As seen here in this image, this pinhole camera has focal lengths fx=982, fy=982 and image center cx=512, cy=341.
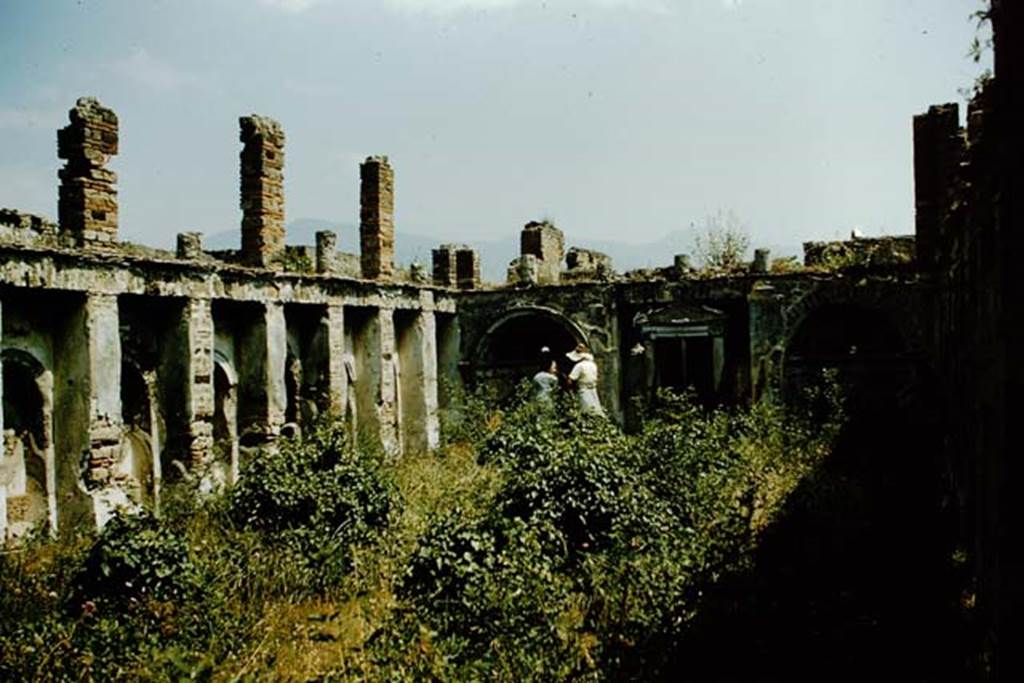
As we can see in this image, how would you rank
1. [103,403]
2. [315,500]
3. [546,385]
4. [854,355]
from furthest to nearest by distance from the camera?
[854,355] < [546,385] < [103,403] < [315,500]

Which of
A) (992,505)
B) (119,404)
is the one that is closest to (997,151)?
(992,505)

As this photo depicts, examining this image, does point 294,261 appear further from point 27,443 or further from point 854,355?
point 854,355

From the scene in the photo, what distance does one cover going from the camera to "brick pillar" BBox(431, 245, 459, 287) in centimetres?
1978

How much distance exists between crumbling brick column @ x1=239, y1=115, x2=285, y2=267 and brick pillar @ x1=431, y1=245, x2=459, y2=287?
576 centimetres

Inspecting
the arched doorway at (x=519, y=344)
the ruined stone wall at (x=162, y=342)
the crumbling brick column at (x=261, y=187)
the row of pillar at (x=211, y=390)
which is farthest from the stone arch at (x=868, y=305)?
the crumbling brick column at (x=261, y=187)

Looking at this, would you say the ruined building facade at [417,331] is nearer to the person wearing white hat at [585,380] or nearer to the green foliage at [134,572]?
the green foliage at [134,572]

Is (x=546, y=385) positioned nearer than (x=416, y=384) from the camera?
Yes

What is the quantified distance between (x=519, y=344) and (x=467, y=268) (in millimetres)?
2105

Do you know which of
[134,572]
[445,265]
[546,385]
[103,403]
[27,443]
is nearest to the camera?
[134,572]

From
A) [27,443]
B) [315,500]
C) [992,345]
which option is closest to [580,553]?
[315,500]

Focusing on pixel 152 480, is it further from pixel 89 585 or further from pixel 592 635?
pixel 592 635

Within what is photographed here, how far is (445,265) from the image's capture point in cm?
1989

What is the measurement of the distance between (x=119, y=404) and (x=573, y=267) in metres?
14.4

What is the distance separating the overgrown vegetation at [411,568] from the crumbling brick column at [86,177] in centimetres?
341
